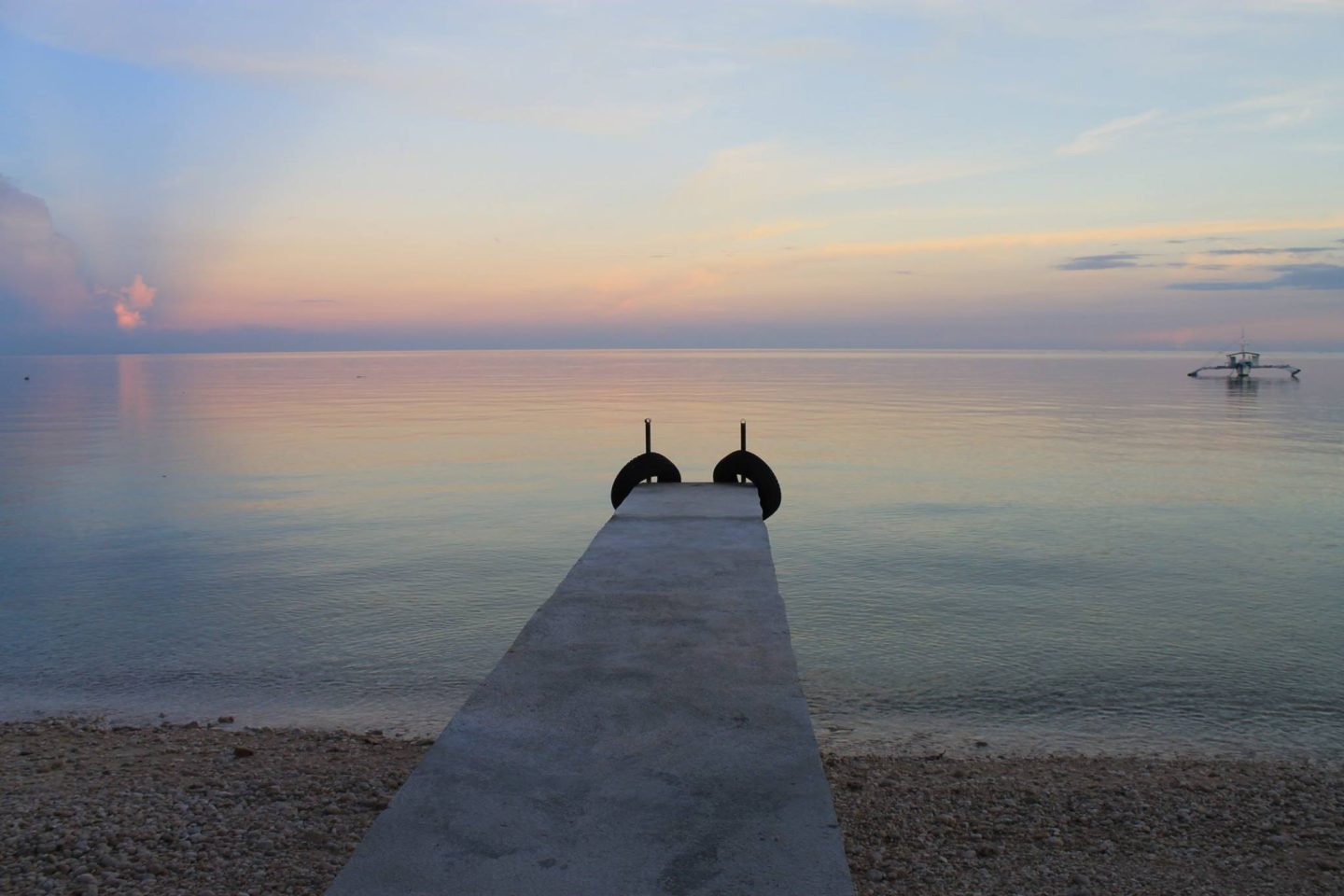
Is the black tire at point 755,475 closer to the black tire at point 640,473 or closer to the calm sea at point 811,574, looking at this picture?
the black tire at point 640,473

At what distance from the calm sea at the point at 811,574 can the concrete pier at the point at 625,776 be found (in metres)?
3.01

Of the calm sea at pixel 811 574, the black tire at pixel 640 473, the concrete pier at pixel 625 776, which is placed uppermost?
the black tire at pixel 640 473

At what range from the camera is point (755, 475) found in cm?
1531

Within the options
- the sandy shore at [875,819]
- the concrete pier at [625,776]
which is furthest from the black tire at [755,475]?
the concrete pier at [625,776]

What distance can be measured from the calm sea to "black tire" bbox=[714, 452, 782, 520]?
1.46m

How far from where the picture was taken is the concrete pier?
13.7ft

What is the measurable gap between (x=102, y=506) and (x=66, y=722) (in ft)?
49.8

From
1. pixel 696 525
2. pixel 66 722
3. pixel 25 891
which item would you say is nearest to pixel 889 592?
pixel 696 525

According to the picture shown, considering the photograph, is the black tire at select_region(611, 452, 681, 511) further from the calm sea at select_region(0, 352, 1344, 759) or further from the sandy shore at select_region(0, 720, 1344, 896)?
the sandy shore at select_region(0, 720, 1344, 896)

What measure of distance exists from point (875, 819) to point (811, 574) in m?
9.31

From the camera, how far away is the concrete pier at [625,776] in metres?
4.16

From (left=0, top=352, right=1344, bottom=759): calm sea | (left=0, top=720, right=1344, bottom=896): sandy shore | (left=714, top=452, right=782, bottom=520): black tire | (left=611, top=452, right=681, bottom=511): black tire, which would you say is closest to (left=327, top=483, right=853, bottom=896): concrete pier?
(left=0, top=720, right=1344, bottom=896): sandy shore

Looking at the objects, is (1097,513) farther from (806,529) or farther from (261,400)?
(261,400)

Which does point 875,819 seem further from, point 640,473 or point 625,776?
point 640,473
